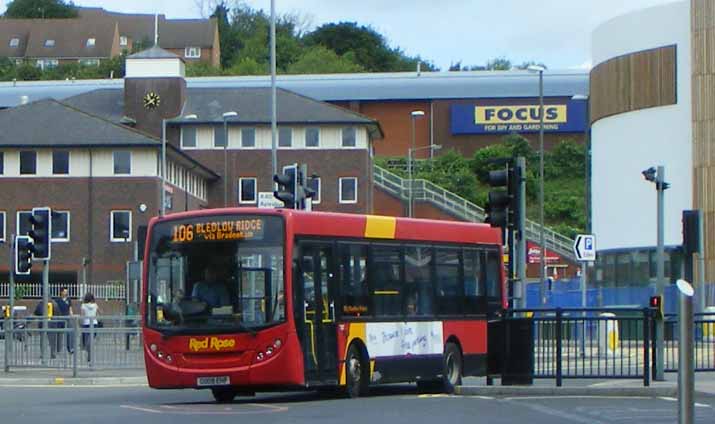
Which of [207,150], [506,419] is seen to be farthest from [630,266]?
[506,419]

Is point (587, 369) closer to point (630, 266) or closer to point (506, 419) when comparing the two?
point (506, 419)

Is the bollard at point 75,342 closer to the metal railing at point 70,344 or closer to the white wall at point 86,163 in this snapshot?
the metal railing at point 70,344

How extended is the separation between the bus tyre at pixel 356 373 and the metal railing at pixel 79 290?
52.4 m

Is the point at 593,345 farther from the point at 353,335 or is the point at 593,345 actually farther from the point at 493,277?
the point at 353,335

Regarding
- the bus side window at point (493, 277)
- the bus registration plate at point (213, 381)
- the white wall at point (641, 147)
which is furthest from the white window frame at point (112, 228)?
the bus registration plate at point (213, 381)

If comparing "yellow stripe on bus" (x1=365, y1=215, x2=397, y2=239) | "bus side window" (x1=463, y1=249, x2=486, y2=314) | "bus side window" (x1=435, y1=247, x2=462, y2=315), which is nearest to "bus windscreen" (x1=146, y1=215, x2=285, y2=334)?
"yellow stripe on bus" (x1=365, y1=215, x2=397, y2=239)

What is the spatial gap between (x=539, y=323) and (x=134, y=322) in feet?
38.5

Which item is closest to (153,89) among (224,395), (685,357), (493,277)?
(493,277)

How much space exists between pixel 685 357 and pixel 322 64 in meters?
131

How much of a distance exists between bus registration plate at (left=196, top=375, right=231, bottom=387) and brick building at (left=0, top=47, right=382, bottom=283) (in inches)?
2027

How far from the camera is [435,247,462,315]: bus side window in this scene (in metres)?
25.0

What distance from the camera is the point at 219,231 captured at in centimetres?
2202

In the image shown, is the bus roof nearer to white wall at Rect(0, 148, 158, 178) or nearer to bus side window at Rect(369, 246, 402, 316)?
bus side window at Rect(369, 246, 402, 316)

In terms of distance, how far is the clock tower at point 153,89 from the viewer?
89250 millimetres
